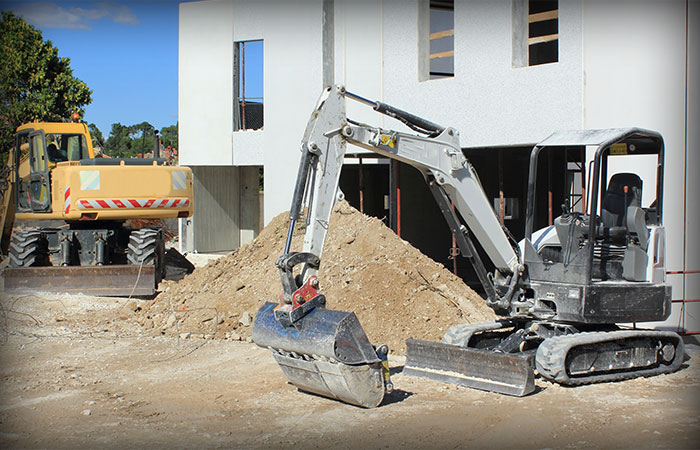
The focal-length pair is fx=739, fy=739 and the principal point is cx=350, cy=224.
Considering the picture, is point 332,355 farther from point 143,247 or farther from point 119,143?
point 119,143

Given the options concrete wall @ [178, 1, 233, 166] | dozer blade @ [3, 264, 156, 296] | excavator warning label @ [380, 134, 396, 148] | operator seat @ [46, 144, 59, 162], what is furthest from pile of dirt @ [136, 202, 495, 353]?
concrete wall @ [178, 1, 233, 166]

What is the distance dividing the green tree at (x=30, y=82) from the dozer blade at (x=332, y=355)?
15.6 metres

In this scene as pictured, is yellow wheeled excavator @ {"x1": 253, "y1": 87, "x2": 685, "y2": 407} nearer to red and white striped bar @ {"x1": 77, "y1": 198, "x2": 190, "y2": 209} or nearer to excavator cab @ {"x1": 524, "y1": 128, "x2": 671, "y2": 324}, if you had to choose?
excavator cab @ {"x1": 524, "y1": 128, "x2": 671, "y2": 324}

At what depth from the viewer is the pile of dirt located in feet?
34.5

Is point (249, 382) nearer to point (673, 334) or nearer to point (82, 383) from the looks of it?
point (82, 383)

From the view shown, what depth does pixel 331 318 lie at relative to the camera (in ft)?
22.1

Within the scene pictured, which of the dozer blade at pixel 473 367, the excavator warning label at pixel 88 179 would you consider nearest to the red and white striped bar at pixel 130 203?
the excavator warning label at pixel 88 179

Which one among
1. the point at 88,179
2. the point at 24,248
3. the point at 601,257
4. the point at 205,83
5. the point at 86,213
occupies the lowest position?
the point at 24,248

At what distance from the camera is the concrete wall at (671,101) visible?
1023 centimetres

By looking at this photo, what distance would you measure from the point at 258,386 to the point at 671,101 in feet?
22.7

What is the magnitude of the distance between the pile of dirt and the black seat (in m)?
2.96

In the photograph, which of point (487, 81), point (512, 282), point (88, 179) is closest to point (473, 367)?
point (512, 282)

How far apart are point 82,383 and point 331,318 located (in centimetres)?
329

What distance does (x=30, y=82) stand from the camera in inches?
910
